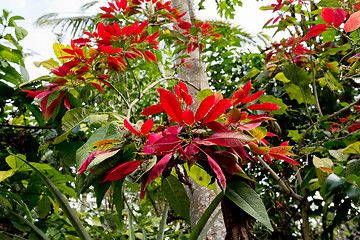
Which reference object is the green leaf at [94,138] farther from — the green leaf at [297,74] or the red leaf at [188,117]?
the green leaf at [297,74]

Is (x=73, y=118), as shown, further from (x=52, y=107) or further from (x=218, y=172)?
(x=218, y=172)

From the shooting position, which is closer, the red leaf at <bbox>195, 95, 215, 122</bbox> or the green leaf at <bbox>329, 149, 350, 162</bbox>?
the red leaf at <bbox>195, 95, 215, 122</bbox>

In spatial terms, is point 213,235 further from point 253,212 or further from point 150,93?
point 150,93

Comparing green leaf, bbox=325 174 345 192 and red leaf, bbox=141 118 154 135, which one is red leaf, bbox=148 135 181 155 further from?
green leaf, bbox=325 174 345 192

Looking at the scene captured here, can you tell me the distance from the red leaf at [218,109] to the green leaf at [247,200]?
10 centimetres

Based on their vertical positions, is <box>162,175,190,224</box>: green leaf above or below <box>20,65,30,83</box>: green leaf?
below

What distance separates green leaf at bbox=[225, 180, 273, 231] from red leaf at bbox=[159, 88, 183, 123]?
0.13m

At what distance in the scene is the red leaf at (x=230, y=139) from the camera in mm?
360

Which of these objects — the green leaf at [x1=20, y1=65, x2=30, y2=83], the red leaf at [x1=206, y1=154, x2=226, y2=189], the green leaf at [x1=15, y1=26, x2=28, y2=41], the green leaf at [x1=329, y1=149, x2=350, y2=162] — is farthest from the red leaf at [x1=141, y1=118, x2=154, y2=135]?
the green leaf at [x1=329, y1=149, x2=350, y2=162]

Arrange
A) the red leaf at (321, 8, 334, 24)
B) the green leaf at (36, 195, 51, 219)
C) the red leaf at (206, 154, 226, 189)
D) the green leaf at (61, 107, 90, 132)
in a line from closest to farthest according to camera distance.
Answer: the red leaf at (206, 154, 226, 189)
the green leaf at (61, 107, 90, 132)
the red leaf at (321, 8, 334, 24)
the green leaf at (36, 195, 51, 219)

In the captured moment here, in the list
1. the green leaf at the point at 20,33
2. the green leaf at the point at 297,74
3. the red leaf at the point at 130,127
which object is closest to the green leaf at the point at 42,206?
the green leaf at the point at 20,33

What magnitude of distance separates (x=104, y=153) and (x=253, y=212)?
23 cm

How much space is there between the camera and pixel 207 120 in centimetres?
41

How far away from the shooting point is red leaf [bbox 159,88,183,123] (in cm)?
39
